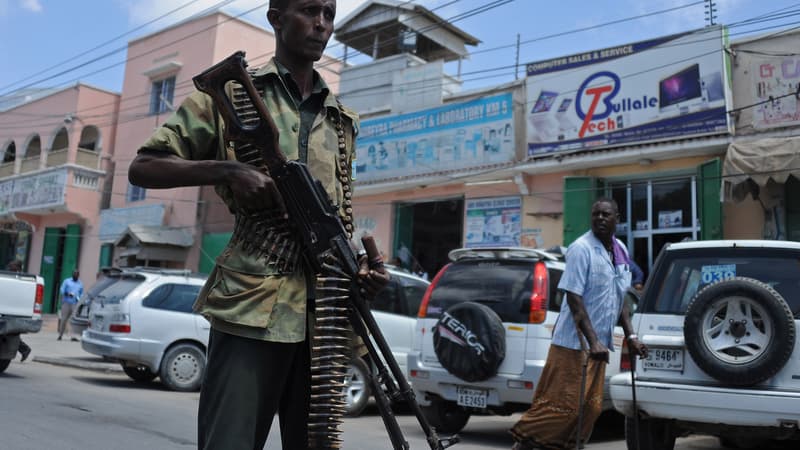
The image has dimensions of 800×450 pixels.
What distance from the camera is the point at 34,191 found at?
27.7 m

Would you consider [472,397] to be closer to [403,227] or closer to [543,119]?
[543,119]

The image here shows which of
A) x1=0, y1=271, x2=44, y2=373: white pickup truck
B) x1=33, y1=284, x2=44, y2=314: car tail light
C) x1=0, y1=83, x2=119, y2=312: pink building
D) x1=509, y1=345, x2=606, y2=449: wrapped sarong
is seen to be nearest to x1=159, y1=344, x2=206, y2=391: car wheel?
x1=0, y1=271, x2=44, y2=373: white pickup truck

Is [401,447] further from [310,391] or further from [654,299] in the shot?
[654,299]

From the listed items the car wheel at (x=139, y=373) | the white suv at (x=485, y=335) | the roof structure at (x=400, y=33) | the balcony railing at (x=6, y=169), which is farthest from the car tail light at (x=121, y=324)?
the balcony railing at (x=6, y=169)

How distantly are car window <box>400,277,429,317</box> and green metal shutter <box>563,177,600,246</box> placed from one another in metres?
5.57

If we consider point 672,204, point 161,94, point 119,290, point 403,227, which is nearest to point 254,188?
point 119,290

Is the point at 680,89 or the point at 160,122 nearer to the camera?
the point at 680,89

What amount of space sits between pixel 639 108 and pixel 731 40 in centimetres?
186

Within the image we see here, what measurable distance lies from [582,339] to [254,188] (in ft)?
11.3

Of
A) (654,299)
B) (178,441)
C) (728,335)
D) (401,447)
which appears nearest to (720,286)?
(728,335)

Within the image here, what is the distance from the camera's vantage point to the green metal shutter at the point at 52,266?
2780cm

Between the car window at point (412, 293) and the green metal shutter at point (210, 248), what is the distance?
13.9 meters

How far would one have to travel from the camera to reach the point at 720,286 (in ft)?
16.1

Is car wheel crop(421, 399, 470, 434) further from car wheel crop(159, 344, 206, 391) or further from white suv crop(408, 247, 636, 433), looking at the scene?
car wheel crop(159, 344, 206, 391)
